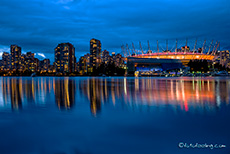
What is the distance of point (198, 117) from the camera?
8281 millimetres

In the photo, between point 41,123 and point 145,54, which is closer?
point 41,123

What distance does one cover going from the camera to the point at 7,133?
20.7ft

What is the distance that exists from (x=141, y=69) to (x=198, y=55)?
170ft

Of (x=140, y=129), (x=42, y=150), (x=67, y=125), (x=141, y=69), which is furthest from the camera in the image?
(x=141, y=69)

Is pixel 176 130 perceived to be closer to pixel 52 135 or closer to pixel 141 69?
pixel 52 135

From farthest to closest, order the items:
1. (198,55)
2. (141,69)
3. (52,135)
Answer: (198,55), (141,69), (52,135)

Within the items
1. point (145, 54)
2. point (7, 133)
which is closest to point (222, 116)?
point (7, 133)

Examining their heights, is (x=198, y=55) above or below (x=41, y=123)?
above

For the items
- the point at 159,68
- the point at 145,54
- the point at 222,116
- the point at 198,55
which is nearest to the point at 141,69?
the point at 159,68

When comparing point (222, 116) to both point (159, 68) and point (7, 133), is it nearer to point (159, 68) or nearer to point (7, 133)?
point (7, 133)

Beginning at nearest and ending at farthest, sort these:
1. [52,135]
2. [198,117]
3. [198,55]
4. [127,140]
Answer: [127,140], [52,135], [198,117], [198,55]

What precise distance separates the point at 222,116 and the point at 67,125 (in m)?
5.67

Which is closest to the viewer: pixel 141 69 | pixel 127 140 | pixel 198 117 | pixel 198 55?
pixel 127 140

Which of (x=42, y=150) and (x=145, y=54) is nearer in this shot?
(x=42, y=150)
